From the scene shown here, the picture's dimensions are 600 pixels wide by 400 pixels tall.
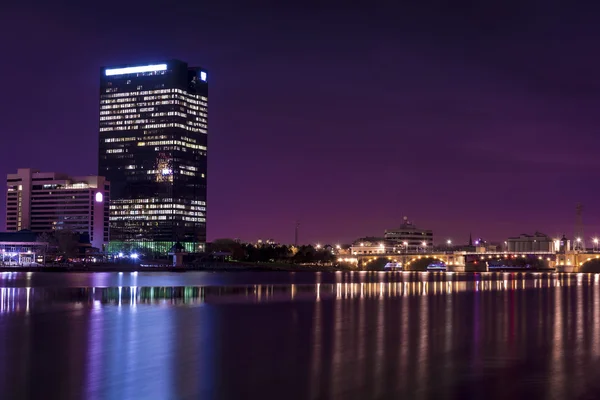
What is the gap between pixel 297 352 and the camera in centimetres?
3303

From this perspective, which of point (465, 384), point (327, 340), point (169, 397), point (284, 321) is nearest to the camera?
point (169, 397)

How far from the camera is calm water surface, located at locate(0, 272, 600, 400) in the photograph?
24609 millimetres

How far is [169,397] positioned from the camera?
2345 cm

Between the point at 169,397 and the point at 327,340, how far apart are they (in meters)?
14.6

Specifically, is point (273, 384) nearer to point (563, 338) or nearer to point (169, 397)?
point (169, 397)

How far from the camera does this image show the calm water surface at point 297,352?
2461 cm

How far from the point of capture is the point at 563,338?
38.8 metres

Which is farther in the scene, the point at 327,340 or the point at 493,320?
the point at 493,320

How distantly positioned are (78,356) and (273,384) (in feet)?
34.1

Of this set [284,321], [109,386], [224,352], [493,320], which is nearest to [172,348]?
[224,352]

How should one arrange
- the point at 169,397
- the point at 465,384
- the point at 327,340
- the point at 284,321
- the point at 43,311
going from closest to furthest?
the point at 169,397 → the point at 465,384 → the point at 327,340 → the point at 284,321 → the point at 43,311

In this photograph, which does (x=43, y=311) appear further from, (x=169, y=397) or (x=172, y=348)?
(x=169, y=397)

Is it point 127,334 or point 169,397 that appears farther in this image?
point 127,334

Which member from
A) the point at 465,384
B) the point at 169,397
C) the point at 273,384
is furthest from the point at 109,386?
→ the point at 465,384
